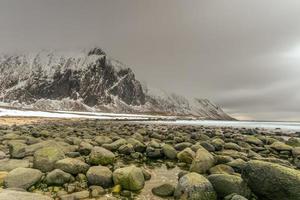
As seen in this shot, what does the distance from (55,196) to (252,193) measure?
20.1 feet

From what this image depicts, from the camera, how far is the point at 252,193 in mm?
9195

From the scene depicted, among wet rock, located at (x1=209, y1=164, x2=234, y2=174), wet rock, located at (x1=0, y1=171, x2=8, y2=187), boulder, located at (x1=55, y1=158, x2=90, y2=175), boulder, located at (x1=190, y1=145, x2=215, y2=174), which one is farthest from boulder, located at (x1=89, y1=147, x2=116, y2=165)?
wet rock, located at (x1=209, y1=164, x2=234, y2=174)

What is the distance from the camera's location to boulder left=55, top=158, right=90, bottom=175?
10914mm

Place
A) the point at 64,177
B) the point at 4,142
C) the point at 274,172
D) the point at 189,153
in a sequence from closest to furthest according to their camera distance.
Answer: the point at 274,172 → the point at 64,177 → the point at 189,153 → the point at 4,142

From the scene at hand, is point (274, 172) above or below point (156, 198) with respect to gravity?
above

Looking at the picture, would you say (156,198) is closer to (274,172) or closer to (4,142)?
(274,172)

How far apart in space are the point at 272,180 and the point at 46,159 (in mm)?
7951

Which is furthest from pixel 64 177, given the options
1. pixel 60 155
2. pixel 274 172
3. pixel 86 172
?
pixel 274 172

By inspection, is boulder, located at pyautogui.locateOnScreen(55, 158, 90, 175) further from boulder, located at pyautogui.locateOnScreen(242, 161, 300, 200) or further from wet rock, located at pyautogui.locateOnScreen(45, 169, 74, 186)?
boulder, located at pyautogui.locateOnScreen(242, 161, 300, 200)

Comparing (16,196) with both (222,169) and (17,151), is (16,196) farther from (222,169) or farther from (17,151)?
(222,169)

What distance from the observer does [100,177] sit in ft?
33.7

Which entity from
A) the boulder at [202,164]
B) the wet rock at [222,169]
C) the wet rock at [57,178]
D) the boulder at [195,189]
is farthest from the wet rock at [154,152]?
the boulder at [195,189]

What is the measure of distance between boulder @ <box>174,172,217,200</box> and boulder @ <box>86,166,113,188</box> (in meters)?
2.45

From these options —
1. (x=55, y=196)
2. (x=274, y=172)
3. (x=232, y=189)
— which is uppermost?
(x=274, y=172)
